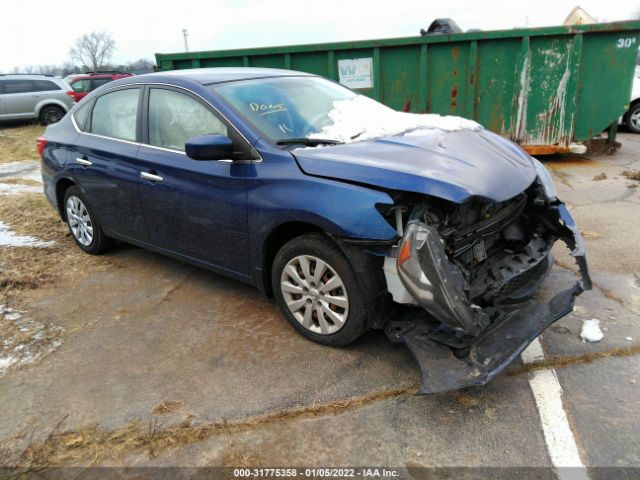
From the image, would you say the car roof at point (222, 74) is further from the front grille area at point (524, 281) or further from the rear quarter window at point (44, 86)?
the rear quarter window at point (44, 86)

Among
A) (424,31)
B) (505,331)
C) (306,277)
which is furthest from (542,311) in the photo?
(424,31)

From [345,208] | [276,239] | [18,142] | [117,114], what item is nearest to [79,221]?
[117,114]

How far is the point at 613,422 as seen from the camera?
255 centimetres

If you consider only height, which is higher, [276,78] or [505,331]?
[276,78]

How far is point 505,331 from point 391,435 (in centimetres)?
86

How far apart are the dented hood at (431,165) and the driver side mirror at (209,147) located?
45 centimetres

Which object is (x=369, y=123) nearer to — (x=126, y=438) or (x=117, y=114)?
(x=117, y=114)

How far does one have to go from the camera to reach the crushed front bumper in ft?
8.57

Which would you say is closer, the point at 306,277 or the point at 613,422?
the point at 613,422

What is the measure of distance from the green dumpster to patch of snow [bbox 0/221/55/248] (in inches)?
182

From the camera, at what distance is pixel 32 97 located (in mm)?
15305

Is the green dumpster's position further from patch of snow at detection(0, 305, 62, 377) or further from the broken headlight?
patch of snow at detection(0, 305, 62, 377)

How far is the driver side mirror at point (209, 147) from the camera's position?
126 inches

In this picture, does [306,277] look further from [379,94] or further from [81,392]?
[379,94]
